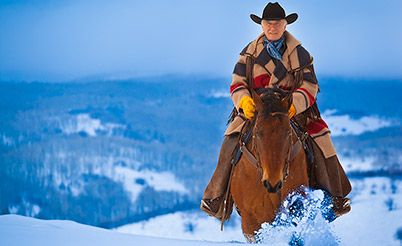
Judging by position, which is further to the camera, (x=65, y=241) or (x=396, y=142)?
(x=396, y=142)

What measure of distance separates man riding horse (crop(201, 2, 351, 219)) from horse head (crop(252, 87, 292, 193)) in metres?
0.89

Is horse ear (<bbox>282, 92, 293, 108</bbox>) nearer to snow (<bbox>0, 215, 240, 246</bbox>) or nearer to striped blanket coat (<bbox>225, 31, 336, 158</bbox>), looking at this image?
striped blanket coat (<bbox>225, 31, 336, 158</bbox>)

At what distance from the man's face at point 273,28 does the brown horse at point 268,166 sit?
989 mm

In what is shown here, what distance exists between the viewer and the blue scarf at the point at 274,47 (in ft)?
33.5

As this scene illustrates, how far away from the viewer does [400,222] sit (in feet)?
179

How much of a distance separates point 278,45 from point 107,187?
180445 mm

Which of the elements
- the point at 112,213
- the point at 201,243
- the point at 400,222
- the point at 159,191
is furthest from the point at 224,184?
the point at 159,191

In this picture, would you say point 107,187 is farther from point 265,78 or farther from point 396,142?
point 265,78

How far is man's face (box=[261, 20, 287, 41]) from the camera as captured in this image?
10148 mm

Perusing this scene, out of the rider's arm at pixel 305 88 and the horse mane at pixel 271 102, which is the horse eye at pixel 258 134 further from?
the rider's arm at pixel 305 88

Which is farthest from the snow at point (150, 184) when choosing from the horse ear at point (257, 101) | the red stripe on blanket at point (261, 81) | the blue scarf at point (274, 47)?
the horse ear at point (257, 101)

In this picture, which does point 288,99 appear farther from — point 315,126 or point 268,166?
point 315,126

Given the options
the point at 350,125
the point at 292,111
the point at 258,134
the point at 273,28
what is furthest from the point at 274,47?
the point at 350,125

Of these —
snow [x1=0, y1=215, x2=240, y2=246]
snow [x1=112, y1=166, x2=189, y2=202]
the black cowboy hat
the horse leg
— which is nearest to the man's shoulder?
the black cowboy hat
